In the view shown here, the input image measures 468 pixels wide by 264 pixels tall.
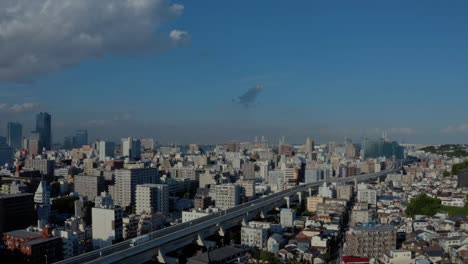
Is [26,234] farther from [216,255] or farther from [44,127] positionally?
[44,127]

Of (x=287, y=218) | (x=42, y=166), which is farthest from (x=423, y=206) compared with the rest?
(x=42, y=166)

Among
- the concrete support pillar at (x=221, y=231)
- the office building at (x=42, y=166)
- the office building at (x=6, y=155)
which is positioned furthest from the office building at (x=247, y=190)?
the office building at (x=6, y=155)

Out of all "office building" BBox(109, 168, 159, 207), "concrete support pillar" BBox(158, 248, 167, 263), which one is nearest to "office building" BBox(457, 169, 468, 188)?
Result: "office building" BBox(109, 168, 159, 207)

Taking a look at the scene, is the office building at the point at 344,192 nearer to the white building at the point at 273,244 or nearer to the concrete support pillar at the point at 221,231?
the concrete support pillar at the point at 221,231

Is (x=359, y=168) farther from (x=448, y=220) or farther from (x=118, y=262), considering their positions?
(x=118, y=262)

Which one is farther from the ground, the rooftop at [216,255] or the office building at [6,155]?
the office building at [6,155]

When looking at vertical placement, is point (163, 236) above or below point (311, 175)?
below

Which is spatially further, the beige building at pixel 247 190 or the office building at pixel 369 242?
the beige building at pixel 247 190
